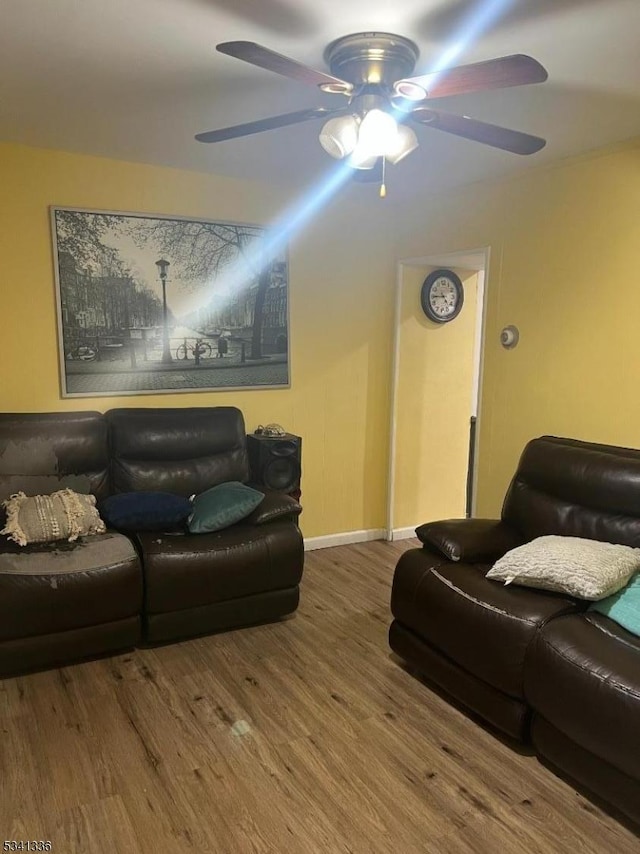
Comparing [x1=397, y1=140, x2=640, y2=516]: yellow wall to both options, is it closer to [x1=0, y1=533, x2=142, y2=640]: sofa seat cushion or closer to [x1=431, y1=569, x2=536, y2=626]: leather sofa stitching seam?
[x1=431, y1=569, x2=536, y2=626]: leather sofa stitching seam

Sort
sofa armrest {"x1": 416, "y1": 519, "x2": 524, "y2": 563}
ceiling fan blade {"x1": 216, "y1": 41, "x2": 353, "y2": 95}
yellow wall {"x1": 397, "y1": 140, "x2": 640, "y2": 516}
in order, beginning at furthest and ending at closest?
yellow wall {"x1": 397, "y1": 140, "x2": 640, "y2": 516} < sofa armrest {"x1": 416, "y1": 519, "x2": 524, "y2": 563} < ceiling fan blade {"x1": 216, "y1": 41, "x2": 353, "y2": 95}

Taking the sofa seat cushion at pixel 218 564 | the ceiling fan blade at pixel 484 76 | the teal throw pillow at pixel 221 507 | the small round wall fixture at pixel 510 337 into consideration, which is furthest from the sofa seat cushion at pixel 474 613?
the ceiling fan blade at pixel 484 76

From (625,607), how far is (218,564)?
5.79ft

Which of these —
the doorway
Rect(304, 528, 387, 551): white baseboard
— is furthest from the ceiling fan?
Rect(304, 528, 387, 551): white baseboard

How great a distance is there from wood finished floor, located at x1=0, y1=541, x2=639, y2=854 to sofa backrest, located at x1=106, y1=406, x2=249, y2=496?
3.02 feet

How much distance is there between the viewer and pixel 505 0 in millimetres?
1719

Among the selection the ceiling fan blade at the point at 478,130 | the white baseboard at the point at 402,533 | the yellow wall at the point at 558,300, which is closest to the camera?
the ceiling fan blade at the point at 478,130

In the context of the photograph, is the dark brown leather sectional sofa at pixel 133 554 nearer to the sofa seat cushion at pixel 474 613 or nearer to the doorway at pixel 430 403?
the sofa seat cushion at pixel 474 613

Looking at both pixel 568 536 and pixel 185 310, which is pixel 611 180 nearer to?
pixel 568 536

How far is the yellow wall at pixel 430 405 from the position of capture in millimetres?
4504

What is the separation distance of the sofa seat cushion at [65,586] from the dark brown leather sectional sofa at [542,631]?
124 cm

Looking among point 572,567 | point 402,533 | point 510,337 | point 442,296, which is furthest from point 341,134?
point 402,533

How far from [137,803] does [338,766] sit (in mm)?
694

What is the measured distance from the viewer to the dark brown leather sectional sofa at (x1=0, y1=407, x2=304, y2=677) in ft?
8.83
